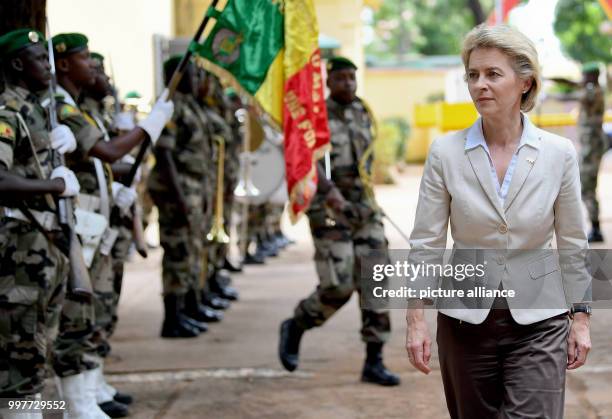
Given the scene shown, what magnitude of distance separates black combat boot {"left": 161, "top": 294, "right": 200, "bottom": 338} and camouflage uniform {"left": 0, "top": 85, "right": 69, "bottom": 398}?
354 cm

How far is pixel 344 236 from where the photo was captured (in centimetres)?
657

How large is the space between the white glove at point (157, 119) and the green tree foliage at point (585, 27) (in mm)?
41537

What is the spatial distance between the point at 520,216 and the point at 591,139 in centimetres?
1016

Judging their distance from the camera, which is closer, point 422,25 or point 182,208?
point 182,208

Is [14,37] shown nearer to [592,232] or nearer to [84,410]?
[84,410]

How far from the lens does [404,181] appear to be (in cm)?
2817

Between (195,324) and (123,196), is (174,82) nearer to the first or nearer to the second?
(123,196)

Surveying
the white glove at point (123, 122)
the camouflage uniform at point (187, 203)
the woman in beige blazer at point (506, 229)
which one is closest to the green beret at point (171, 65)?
the camouflage uniform at point (187, 203)

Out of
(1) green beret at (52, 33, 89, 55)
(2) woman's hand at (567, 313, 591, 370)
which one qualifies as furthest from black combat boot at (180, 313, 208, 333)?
(2) woman's hand at (567, 313, 591, 370)

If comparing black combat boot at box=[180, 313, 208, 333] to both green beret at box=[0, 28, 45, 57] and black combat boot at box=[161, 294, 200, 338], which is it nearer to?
black combat boot at box=[161, 294, 200, 338]

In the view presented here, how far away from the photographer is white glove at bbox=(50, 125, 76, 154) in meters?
4.85

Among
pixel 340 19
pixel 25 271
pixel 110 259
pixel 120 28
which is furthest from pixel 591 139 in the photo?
pixel 340 19

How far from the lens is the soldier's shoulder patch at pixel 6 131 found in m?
4.54

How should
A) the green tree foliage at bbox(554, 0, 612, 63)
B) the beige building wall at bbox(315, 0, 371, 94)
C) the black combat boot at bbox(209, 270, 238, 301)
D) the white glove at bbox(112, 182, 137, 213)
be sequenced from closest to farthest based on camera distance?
the white glove at bbox(112, 182, 137, 213)
the black combat boot at bbox(209, 270, 238, 301)
the beige building wall at bbox(315, 0, 371, 94)
the green tree foliage at bbox(554, 0, 612, 63)
